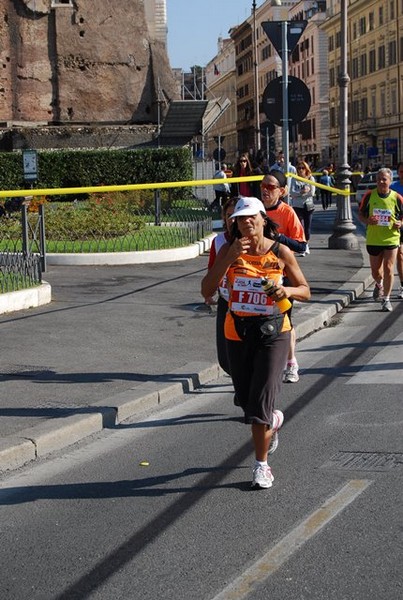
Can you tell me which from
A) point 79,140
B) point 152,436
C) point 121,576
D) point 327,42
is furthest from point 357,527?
point 327,42

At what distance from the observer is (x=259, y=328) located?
6992mm

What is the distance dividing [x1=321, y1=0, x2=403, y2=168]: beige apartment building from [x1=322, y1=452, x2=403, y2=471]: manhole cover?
8133cm

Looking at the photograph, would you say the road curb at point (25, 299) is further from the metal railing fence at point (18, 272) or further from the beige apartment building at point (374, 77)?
the beige apartment building at point (374, 77)

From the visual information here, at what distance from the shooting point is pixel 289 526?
6133mm

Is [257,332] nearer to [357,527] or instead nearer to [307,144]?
[357,527]

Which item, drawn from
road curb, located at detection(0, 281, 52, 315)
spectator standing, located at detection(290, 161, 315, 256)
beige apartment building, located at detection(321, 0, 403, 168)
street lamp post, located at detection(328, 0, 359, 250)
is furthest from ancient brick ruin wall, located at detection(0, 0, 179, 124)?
beige apartment building, located at detection(321, 0, 403, 168)

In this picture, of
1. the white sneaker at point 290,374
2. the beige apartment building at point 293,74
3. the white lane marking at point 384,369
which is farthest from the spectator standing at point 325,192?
the beige apartment building at point 293,74

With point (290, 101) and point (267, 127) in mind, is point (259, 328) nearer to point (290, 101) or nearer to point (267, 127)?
point (290, 101)

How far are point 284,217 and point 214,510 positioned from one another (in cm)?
389

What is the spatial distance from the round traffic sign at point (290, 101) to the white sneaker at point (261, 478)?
11.7 m

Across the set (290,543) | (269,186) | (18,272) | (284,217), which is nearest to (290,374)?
(284,217)

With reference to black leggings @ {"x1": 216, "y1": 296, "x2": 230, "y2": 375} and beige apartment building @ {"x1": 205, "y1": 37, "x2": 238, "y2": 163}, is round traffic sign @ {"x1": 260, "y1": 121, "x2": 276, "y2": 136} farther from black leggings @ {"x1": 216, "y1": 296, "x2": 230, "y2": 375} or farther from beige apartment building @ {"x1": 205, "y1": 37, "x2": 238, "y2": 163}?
beige apartment building @ {"x1": 205, "y1": 37, "x2": 238, "y2": 163}

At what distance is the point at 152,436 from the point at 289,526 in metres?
2.58

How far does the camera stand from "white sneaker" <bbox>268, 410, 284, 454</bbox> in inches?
284
